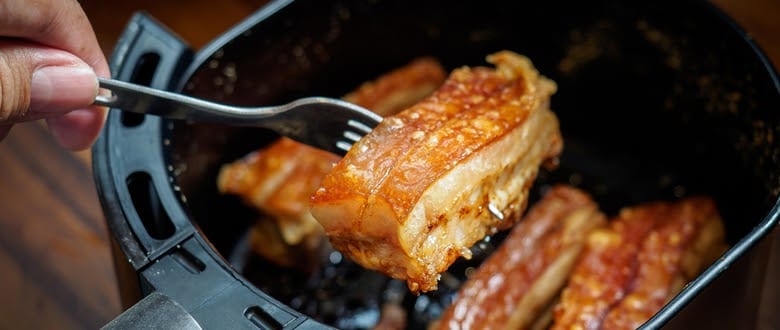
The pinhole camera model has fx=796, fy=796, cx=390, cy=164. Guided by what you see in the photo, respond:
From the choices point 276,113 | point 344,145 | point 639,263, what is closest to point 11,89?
point 276,113

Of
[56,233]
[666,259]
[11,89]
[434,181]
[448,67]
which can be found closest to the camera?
[11,89]

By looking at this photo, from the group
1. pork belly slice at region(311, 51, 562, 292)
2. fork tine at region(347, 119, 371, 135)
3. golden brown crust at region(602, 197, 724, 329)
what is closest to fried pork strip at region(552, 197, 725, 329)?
golden brown crust at region(602, 197, 724, 329)

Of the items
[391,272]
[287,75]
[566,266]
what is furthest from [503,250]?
[287,75]

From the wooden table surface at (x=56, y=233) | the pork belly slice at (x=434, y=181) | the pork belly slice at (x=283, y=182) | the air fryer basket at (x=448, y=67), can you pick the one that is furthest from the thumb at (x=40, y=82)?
the wooden table surface at (x=56, y=233)

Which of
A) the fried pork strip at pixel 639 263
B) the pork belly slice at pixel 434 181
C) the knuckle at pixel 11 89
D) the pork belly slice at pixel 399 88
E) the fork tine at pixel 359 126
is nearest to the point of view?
the knuckle at pixel 11 89

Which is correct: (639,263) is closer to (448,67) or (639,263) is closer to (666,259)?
(666,259)

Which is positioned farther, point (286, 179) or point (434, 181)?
point (286, 179)

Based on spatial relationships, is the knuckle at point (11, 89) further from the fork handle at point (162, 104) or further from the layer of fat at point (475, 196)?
the layer of fat at point (475, 196)
